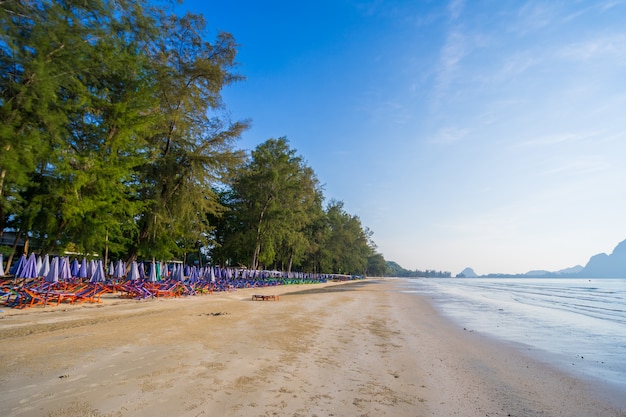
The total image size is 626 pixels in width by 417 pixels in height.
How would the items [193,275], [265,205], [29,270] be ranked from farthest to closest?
1. [265,205]
2. [193,275]
3. [29,270]

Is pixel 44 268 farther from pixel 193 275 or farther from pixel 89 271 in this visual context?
pixel 193 275

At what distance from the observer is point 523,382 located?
18.9 feet

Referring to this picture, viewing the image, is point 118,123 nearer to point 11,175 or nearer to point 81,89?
point 81,89

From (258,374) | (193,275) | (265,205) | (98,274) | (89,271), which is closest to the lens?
(258,374)

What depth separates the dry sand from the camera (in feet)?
12.9

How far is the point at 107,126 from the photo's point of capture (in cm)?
1658

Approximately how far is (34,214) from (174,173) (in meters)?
8.94

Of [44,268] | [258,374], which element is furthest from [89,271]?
[258,374]

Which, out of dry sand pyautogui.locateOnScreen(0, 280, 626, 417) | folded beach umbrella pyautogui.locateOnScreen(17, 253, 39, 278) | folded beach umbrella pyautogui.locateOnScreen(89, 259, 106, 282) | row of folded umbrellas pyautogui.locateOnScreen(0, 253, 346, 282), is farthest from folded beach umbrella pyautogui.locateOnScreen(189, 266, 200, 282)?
dry sand pyautogui.locateOnScreen(0, 280, 626, 417)

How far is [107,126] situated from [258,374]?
656 inches

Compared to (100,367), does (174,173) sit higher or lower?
higher

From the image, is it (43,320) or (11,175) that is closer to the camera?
(43,320)

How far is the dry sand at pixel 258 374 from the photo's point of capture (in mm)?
3928

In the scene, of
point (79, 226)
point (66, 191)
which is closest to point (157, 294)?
point (79, 226)
